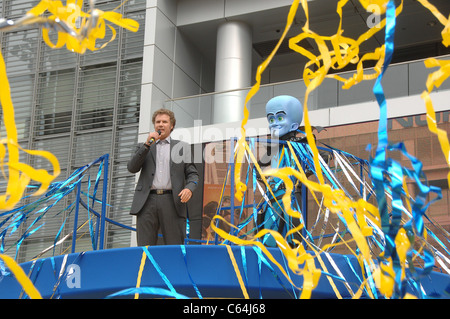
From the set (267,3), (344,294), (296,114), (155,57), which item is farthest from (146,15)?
(344,294)

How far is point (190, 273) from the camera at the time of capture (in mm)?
4402

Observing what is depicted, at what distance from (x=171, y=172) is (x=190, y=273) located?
1.30 meters

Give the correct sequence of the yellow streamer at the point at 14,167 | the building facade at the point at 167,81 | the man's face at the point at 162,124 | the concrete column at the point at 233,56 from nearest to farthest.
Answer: the yellow streamer at the point at 14,167, the man's face at the point at 162,124, the building facade at the point at 167,81, the concrete column at the point at 233,56

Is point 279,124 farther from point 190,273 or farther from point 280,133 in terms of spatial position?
point 190,273

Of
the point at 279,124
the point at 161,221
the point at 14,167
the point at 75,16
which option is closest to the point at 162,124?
the point at 161,221

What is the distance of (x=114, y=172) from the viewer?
40.5ft

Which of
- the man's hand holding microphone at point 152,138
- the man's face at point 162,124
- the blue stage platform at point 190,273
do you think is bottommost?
the blue stage platform at point 190,273

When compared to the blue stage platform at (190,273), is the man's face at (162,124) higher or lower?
higher

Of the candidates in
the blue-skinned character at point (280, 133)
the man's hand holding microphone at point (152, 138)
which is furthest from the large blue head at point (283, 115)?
the man's hand holding microphone at point (152, 138)

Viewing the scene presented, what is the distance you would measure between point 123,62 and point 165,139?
7622 millimetres

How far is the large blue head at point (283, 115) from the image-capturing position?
5746 mm

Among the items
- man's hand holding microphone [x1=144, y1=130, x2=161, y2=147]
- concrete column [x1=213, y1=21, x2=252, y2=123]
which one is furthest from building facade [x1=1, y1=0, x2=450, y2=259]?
man's hand holding microphone [x1=144, y1=130, x2=161, y2=147]

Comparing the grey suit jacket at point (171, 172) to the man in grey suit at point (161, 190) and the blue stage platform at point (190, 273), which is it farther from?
the blue stage platform at point (190, 273)
